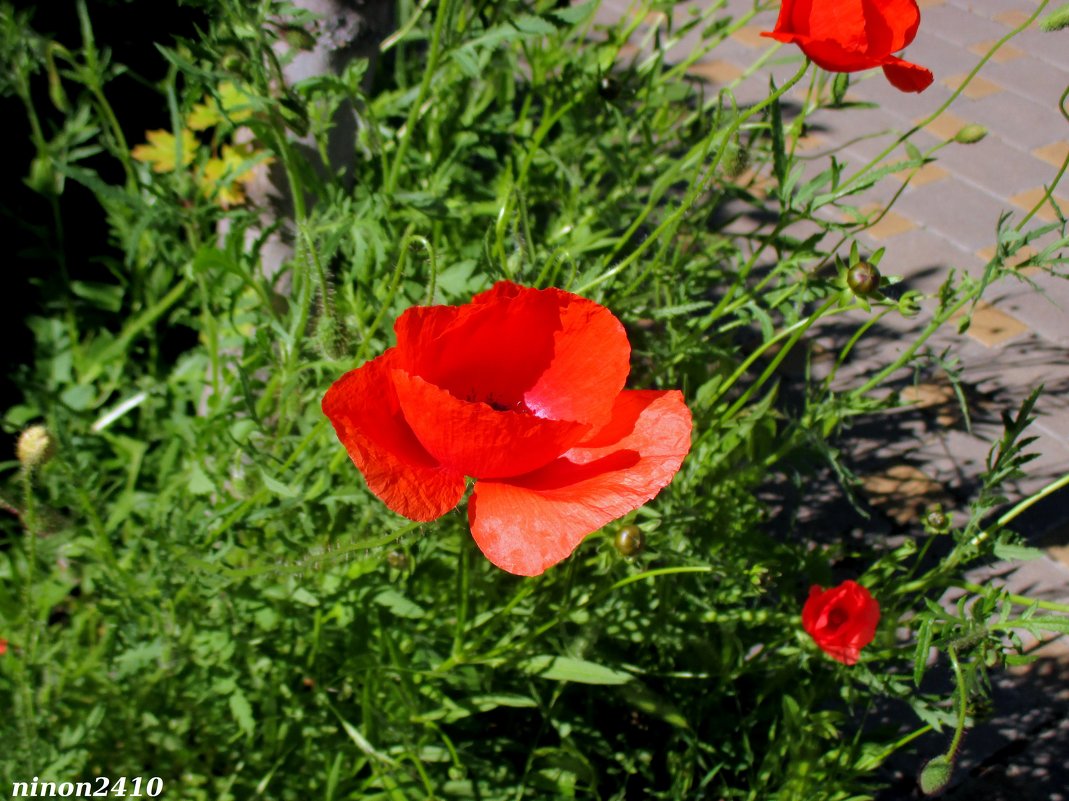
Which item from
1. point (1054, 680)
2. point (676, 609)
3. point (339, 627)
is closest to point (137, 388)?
point (339, 627)

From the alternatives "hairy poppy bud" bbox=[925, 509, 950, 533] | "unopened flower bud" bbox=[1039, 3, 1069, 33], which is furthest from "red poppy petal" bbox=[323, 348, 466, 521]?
"unopened flower bud" bbox=[1039, 3, 1069, 33]

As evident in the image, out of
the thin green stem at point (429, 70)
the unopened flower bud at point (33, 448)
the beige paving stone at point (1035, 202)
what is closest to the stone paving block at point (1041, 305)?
the beige paving stone at point (1035, 202)

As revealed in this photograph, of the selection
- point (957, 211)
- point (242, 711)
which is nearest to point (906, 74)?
point (242, 711)

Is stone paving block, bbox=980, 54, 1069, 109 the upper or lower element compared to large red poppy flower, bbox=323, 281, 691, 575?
lower

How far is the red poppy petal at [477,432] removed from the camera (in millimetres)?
908

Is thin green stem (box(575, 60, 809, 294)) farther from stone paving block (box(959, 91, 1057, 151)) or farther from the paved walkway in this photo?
stone paving block (box(959, 91, 1057, 151))

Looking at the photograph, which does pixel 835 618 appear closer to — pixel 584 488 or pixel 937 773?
pixel 937 773

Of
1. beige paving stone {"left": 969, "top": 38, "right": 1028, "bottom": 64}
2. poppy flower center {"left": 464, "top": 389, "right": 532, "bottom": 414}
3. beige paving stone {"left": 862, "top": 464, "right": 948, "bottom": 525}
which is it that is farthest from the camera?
beige paving stone {"left": 969, "top": 38, "right": 1028, "bottom": 64}

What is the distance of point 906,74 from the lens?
1239 millimetres

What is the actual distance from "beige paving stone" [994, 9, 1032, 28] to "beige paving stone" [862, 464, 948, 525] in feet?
8.37

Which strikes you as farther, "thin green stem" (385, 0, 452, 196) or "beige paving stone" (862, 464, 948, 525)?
"beige paving stone" (862, 464, 948, 525)

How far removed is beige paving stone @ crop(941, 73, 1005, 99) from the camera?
3.62 metres

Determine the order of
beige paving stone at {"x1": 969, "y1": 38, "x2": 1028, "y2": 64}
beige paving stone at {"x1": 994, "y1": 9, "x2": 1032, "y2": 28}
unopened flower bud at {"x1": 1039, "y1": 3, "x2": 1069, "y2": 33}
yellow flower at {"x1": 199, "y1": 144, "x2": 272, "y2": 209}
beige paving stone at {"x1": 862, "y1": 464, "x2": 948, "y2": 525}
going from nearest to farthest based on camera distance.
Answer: unopened flower bud at {"x1": 1039, "y1": 3, "x2": 1069, "y2": 33} < yellow flower at {"x1": 199, "y1": 144, "x2": 272, "y2": 209} < beige paving stone at {"x1": 862, "y1": 464, "x2": 948, "y2": 525} < beige paving stone at {"x1": 969, "y1": 38, "x2": 1028, "y2": 64} < beige paving stone at {"x1": 994, "y1": 9, "x2": 1032, "y2": 28}

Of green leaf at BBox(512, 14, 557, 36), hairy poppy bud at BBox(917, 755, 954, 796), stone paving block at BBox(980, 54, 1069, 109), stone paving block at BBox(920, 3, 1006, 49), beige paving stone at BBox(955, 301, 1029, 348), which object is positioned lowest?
beige paving stone at BBox(955, 301, 1029, 348)
